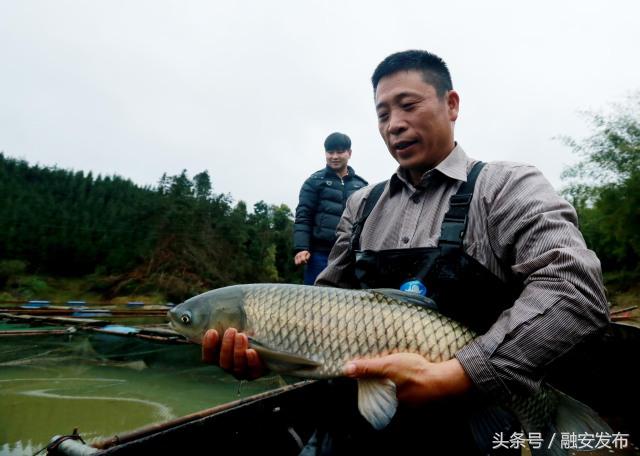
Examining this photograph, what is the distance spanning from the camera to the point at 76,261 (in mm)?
50969

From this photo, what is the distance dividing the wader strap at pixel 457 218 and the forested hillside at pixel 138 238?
33724 mm

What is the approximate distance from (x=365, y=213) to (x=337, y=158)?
3126mm

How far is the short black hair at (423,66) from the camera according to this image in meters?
2.23

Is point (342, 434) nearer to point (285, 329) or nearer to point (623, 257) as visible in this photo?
point (285, 329)

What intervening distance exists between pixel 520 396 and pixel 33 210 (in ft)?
199

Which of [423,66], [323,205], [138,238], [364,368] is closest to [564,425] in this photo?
[364,368]

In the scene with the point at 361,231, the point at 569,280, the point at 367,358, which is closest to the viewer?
the point at 569,280

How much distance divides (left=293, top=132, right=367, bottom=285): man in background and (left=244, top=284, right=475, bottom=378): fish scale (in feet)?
10.9

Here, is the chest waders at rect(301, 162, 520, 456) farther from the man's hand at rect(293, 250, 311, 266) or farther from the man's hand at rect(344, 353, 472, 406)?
the man's hand at rect(293, 250, 311, 266)

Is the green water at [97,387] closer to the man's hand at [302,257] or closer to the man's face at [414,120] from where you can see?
→ the man's hand at [302,257]

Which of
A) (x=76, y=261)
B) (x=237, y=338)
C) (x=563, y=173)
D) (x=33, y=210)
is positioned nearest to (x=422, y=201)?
(x=237, y=338)

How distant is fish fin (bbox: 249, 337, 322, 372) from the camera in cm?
188

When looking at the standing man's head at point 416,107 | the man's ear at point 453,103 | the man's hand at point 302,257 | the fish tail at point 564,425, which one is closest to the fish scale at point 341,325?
the fish tail at point 564,425

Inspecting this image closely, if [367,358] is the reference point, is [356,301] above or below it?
above
